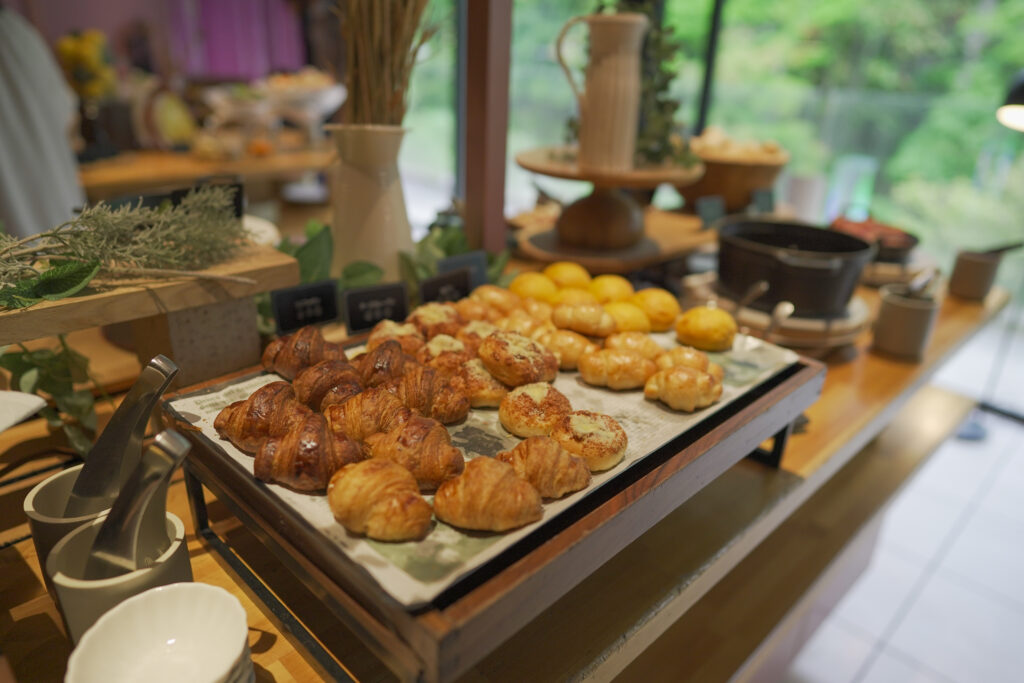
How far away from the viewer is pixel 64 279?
97 centimetres

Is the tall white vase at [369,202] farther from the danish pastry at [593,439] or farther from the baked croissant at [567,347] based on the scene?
the danish pastry at [593,439]

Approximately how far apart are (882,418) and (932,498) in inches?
81.5

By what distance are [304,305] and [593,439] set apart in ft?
2.34

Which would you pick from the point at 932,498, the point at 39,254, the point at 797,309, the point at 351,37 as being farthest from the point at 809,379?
the point at 932,498

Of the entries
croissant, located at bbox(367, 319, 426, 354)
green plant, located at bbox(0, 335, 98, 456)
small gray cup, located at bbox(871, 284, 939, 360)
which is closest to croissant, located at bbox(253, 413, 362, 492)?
croissant, located at bbox(367, 319, 426, 354)

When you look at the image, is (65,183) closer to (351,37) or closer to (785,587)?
(351,37)

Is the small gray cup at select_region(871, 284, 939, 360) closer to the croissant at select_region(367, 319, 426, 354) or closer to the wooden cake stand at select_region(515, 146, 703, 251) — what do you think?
the wooden cake stand at select_region(515, 146, 703, 251)

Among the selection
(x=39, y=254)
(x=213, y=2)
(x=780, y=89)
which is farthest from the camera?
(x=213, y=2)

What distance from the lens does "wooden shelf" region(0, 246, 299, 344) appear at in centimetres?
93

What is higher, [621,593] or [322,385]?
[322,385]

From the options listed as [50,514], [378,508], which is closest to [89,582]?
[50,514]

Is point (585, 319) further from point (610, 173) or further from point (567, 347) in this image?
point (610, 173)

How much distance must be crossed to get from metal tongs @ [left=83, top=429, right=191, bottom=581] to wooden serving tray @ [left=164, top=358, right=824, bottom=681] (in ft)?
0.47

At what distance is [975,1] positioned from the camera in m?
3.85
